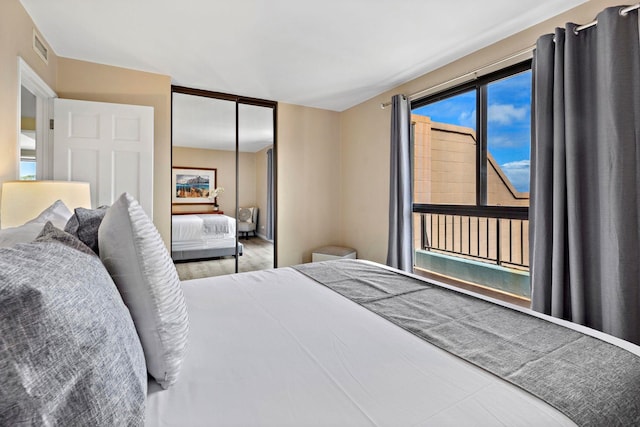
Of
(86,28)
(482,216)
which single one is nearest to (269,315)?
(482,216)

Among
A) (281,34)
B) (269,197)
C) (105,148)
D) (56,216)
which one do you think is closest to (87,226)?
(56,216)

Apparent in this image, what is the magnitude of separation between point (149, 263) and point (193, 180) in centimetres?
314

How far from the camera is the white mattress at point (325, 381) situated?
2.37ft

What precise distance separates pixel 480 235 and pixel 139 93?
150 inches

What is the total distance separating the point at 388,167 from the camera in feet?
12.3

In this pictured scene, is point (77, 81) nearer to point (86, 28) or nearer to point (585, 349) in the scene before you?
point (86, 28)

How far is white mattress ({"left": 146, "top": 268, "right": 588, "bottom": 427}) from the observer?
721mm

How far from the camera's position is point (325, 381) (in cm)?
86

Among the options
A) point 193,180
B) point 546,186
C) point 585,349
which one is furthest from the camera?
point 193,180

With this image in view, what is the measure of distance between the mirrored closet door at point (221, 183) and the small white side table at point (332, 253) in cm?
59

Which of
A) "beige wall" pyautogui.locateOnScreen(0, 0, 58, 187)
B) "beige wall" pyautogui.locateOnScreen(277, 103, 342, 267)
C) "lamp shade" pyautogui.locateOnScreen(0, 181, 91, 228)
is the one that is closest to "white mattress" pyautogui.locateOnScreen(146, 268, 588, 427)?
"lamp shade" pyautogui.locateOnScreen(0, 181, 91, 228)

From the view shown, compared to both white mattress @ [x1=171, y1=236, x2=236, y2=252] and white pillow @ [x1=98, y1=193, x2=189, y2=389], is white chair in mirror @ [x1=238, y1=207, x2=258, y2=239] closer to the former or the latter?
white mattress @ [x1=171, y1=236, x2=236, y2=252]

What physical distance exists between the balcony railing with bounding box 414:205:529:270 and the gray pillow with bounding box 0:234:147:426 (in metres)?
2.72

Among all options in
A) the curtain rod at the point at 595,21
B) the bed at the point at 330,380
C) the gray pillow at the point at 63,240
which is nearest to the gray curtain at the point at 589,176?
the curtain rod at the point at 595,21
